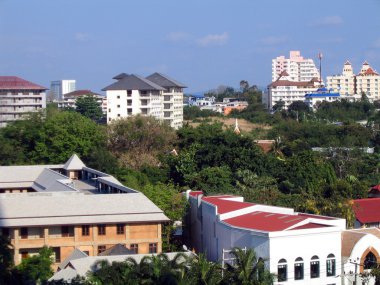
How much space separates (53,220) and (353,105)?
2058 inches

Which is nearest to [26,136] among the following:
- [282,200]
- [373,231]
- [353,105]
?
[282,200]

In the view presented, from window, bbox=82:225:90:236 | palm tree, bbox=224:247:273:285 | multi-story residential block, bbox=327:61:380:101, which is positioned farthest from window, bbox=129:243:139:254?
multi-story residential block, bbox=327:61:380:101

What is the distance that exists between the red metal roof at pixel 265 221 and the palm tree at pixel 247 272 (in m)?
1.55

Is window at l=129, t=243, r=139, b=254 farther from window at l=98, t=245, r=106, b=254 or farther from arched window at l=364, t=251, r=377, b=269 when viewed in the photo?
arched window at l=364, t=251, r=377, b=269

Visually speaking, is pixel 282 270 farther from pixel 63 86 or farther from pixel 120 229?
pixel 63 86

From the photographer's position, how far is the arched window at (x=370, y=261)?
1769 centimetres

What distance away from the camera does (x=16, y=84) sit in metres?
53.5

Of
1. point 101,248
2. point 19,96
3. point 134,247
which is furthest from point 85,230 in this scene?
point 19,96

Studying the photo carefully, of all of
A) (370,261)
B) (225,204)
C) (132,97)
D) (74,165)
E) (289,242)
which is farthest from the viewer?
(132,97)

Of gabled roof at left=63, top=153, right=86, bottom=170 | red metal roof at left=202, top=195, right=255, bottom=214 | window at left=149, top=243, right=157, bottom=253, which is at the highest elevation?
gabled roof at left=63, top=153, right=86, bottom=170

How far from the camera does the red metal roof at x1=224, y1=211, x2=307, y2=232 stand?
56.0ft

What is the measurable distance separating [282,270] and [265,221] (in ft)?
5.12

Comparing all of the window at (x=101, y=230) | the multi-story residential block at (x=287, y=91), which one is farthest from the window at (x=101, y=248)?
the multi-story residential block at (x=287, y=91)

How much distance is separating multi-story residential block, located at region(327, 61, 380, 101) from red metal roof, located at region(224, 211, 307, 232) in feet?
222
